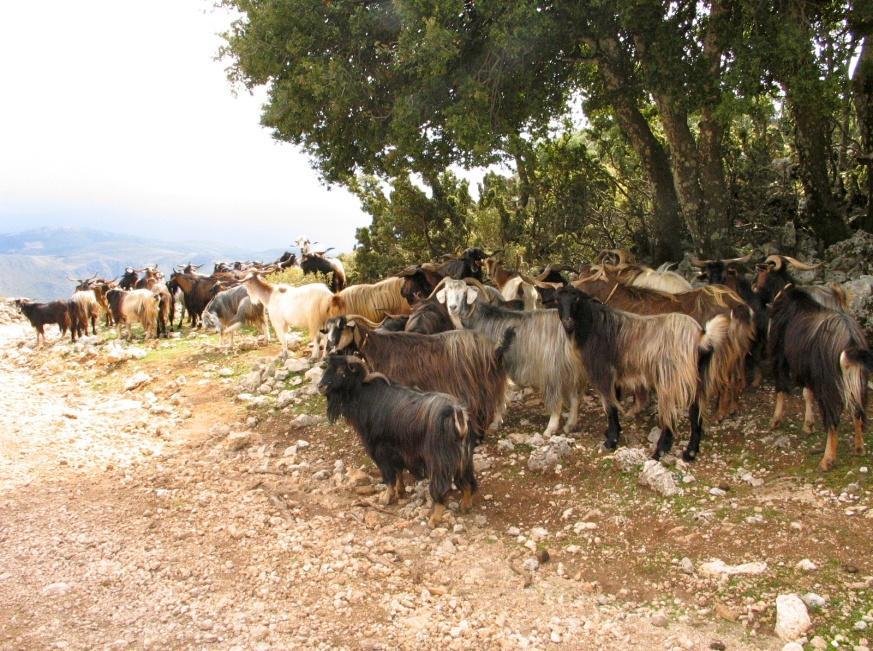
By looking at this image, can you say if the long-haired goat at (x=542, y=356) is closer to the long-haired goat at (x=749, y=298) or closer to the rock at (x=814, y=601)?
the long-haired goat at (x=749, y=298)

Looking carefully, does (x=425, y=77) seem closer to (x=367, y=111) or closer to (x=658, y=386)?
(x=367, y=111)

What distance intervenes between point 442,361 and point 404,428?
1289 millimetres

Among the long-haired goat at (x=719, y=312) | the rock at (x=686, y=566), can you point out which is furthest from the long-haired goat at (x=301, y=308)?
the rock at (x=686, y=566)

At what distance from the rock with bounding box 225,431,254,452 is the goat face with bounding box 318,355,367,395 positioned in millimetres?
2156

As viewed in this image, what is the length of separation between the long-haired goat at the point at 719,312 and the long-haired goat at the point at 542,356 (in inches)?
36.2

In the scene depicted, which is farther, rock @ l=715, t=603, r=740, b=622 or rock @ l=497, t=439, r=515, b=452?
rock @ l=497, t=439, r=515, b=452

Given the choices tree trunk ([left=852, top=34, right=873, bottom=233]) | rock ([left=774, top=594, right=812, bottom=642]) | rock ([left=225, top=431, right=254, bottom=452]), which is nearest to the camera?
rock ([left=774, top=594, right=812, bottom=642])

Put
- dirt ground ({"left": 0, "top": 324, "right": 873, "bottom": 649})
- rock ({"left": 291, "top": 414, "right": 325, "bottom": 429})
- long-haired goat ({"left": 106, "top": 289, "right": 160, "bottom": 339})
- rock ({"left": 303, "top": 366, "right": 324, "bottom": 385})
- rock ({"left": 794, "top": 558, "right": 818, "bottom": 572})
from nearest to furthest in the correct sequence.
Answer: dirt ground ({"left": 0, "top": 324, "right": 873, "bottom": 649}) < rock ({"left": 794, "top": 558, "right": 818, "bottom": 572}) < rock ({"left": 291, "top": 414, "right": 325, "bottom": 429}) < rock ({"left": 303, "top": 366, "right": 324, "bottom": 385}) < long-haired goat ({"left": 106, "top": 289, "right": 160, "bottom": 339})

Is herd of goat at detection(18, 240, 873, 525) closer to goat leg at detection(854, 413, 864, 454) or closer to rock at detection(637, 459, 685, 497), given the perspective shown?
goat leg at detection(854, 413, 864, 454)

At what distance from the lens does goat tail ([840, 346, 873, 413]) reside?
4.85 metres

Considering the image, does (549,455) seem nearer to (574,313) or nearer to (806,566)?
(574,313)

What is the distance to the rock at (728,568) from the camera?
3.96 meters

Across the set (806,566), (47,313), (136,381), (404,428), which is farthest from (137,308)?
(806,566)

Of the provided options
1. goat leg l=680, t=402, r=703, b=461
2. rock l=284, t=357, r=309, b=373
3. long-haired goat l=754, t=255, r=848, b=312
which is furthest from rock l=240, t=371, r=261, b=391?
long-haired goat l=754, t=255, r=848, b=312
